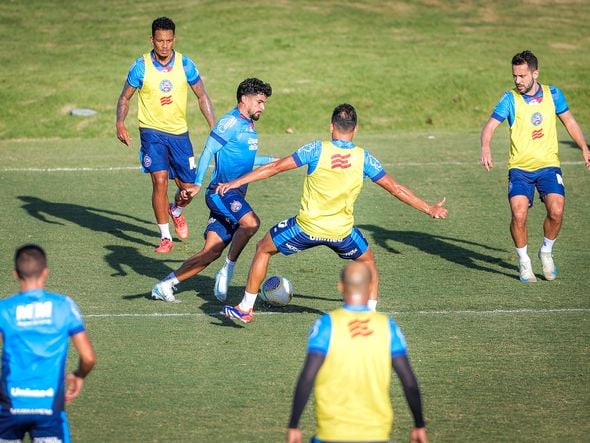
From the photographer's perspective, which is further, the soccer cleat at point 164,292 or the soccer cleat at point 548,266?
the soccer cleat at point 548,266

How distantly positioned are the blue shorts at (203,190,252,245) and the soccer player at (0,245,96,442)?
5162mm

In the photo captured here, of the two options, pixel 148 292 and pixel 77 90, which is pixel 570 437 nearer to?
pixel 148 292

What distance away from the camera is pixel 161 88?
575 inches

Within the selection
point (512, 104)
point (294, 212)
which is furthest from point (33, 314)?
point (294, 212)

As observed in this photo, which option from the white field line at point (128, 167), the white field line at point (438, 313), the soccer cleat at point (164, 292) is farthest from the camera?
the white field line at point (128, 167)

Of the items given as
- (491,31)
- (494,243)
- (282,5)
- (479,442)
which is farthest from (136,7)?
(479,442)

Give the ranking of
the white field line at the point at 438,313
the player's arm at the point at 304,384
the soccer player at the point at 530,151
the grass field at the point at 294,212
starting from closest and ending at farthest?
the player's arm at the point at 304,384
the grass field at the point at 294,212
the white field line at the point at 438,313
the soccer player at the point at 530,151

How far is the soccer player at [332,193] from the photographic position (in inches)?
395

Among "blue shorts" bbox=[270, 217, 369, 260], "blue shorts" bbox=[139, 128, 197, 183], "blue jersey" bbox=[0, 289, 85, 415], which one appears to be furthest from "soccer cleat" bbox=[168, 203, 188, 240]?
"blue jersey" bbox=[0, 289, 85, 415]

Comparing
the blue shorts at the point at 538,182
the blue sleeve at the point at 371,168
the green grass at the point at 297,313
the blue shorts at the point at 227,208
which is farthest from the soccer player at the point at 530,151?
the blue sleeve at the point at 371,168

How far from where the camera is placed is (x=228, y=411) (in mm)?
9023

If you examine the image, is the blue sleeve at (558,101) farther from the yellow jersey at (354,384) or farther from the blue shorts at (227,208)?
the yellow jersey at (354,384)

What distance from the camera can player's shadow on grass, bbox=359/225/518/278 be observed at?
14156mm

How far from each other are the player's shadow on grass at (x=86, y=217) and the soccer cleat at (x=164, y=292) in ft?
9.88
